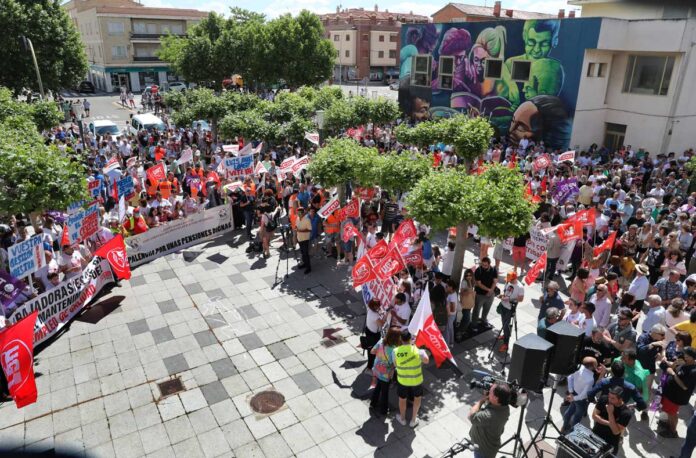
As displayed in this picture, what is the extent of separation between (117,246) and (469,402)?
801 cm

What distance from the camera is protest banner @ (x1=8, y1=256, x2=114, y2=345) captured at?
30.7 feet

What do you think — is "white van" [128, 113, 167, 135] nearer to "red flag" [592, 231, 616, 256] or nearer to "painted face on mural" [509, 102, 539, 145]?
"painted face on mural" [509, 102, 539, 145]

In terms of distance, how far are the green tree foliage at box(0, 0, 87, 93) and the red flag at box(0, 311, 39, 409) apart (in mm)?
32258

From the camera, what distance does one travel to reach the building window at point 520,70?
89.9 ft

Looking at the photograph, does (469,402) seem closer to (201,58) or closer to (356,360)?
(356,360)

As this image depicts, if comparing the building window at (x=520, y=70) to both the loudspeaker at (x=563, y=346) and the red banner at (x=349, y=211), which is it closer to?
the red banner at (x=349, y=211)

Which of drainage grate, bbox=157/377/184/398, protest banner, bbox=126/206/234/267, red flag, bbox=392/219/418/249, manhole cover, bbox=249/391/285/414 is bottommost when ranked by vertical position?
manhole cover, bbox=249/391/285/414

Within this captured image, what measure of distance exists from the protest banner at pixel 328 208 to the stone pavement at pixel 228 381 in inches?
70.5

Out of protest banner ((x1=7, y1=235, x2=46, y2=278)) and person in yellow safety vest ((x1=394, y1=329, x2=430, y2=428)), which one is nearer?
person in yellow safety vest ((x1=394, y1=329, x2=430, y2=428))

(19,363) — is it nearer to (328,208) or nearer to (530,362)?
(530,362)

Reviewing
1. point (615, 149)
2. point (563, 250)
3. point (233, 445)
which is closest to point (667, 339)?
point (563, 250)

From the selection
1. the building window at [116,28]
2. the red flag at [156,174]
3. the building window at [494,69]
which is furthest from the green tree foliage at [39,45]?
the building window at [116,28]

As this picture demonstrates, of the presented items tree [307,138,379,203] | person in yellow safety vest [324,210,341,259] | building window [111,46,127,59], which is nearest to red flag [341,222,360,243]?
person in yellow safety vest [324,210,341,259]

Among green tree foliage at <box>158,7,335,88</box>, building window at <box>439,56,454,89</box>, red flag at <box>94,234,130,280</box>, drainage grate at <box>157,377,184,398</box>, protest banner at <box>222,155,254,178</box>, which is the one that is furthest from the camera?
green tree foliage at <box>158,7,335,88</box>
